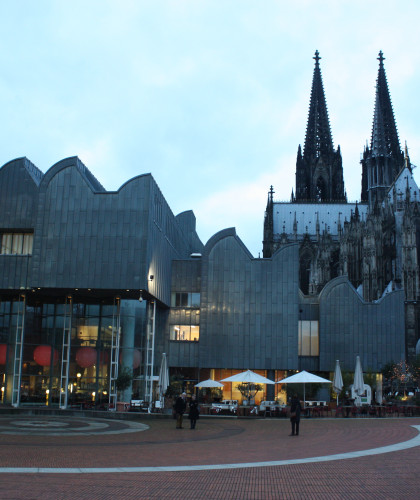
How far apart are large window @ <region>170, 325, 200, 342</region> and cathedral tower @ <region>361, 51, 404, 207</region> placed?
67.7 meters

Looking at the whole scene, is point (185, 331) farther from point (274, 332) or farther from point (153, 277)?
point (153, 277)

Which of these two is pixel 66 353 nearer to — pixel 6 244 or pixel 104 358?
pixel 104 358

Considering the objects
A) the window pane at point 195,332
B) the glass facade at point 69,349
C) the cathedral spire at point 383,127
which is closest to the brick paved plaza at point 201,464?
the glass facade at point 69,349

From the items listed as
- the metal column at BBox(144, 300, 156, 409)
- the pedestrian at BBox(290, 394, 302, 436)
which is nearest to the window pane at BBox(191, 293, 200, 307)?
the metal column at BBox(144, 300, 156, 409)

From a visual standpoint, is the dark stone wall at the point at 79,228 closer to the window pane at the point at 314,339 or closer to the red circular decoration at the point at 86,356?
the red circular decoration at the point at 86,356

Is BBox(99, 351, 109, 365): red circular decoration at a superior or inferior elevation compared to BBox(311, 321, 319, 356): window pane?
inferior

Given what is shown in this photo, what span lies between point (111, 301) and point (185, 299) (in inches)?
340

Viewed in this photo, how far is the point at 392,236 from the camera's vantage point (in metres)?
78.2

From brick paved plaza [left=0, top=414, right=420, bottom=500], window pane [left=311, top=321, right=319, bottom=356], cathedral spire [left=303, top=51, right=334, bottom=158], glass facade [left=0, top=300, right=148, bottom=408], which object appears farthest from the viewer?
cathedral spire [left=303, top=51, right=334, bottom=158]

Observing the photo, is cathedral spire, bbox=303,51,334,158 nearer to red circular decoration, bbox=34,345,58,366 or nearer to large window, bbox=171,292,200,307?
large window, bbox=171,292,200,307

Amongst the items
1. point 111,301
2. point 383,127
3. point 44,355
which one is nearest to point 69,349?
point 44,355

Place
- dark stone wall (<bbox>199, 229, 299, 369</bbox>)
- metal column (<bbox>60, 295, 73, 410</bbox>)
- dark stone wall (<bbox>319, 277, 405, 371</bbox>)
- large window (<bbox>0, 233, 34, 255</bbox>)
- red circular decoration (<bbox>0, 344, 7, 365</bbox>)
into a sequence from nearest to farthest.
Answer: metal column (<bbox>60, 295, 73, 410</bbox>)
red circular decoration (<bbox>0, 344, 7, 365</bbox>)
large window (<bbox>0, 233, 34, 255</bbox>)
dark stone wall (<bbox>199, 229, 299, 369</bbox>)
dark stone wall (<bbox>319, 277, 405, 371</bbox>)

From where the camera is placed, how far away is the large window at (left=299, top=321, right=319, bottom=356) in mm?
49469

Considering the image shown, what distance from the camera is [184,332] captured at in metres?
47.2
